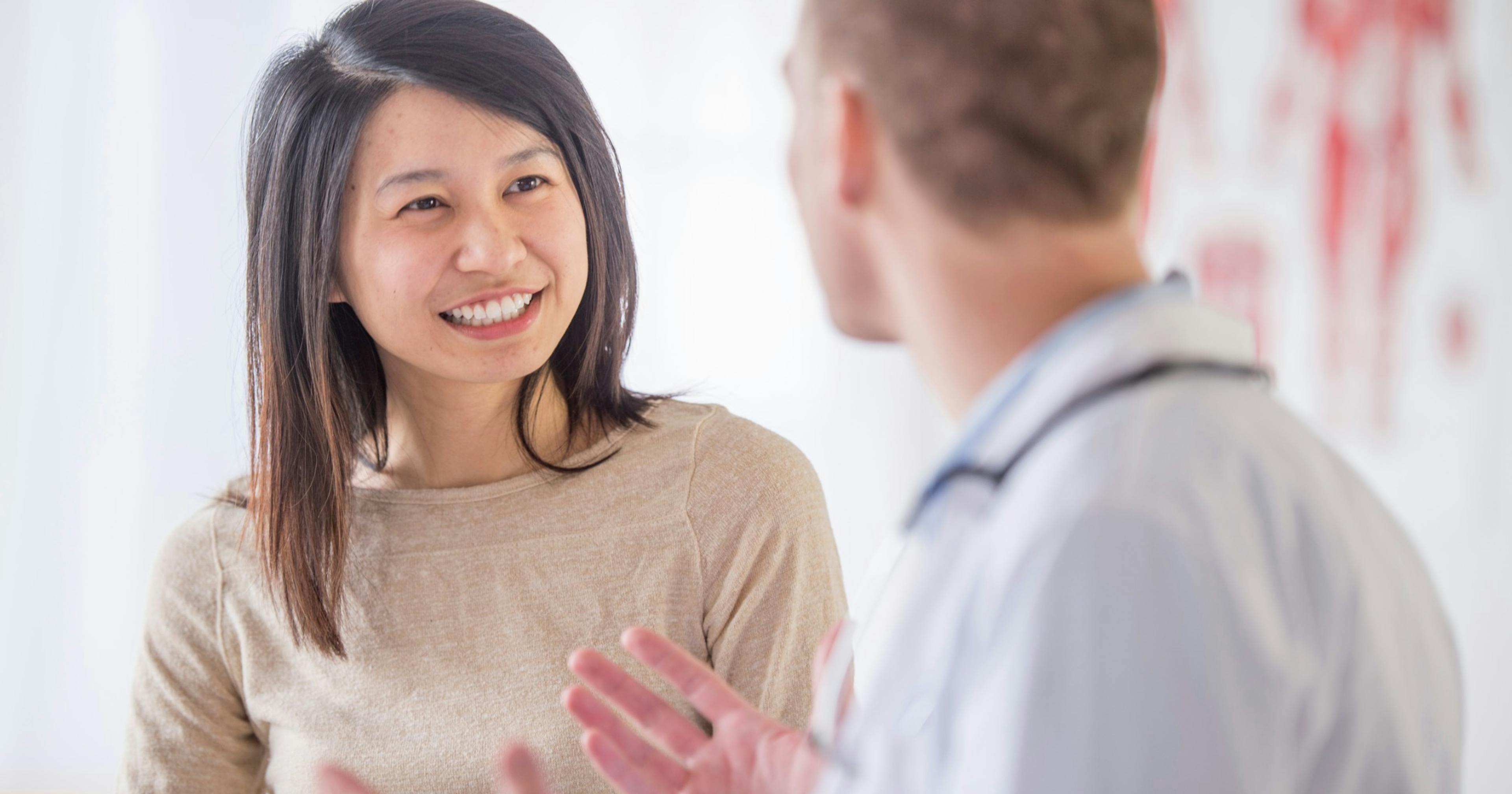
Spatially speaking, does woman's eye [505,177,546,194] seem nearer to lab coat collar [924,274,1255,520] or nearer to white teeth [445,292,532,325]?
white teeth [445,292,532,325]

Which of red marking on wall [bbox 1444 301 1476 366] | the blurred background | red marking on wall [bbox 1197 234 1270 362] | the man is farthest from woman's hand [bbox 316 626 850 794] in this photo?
red marking on wall [bbox 1444 301 1476 366]

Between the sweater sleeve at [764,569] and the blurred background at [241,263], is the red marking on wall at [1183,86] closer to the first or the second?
the blurred background at [241,263]

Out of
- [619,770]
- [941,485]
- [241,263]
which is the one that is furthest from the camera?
[241,263]

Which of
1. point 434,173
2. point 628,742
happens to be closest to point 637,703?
point 628,742

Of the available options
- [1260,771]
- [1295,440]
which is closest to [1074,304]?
[1295,440]

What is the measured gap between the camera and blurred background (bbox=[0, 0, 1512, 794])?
2.50 m

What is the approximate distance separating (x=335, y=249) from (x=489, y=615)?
0.44 m

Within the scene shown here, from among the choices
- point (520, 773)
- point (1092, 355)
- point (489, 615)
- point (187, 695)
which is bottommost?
point (187, 695)

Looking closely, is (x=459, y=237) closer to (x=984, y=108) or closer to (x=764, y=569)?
(x=764, y=569)

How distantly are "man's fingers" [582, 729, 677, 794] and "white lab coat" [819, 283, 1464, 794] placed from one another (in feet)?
0.92

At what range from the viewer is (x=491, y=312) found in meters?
1.32

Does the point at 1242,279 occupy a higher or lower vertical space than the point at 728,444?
higher

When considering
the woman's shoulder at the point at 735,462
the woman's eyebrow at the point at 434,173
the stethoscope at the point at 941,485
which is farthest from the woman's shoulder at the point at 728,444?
the stethoscope at the point at 941,485

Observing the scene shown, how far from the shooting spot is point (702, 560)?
53.6 inches
